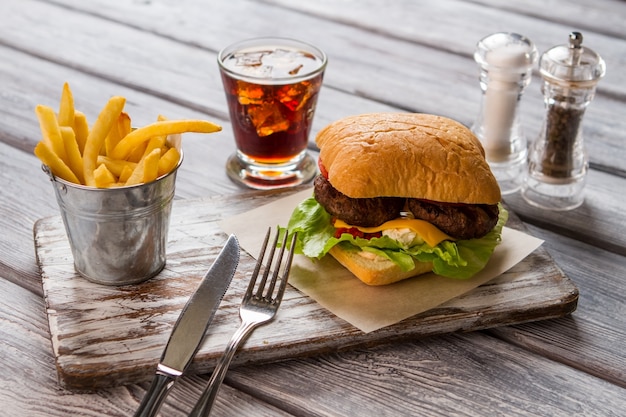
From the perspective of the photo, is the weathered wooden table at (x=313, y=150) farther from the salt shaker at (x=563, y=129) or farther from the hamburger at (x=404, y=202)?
the hamburger at (x=404, y=202)

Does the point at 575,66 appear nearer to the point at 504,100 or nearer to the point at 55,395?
the point at 504,100

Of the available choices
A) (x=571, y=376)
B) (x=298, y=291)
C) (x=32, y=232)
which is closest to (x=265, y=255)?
(x=298, y=291)

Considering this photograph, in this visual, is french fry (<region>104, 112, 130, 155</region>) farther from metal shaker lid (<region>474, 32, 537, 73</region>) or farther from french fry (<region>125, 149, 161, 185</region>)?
metal shaker lid (<region>474, 32, 537, 73</region>)

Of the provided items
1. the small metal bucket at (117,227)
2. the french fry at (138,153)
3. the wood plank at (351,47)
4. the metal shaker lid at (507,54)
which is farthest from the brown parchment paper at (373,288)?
the wood plank at (351,47)

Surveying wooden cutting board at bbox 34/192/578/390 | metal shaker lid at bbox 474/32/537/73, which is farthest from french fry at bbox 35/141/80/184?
metal shaker lid at bbox 474/32/537/73

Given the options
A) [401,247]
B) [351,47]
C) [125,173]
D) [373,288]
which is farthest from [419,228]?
[351,47]
